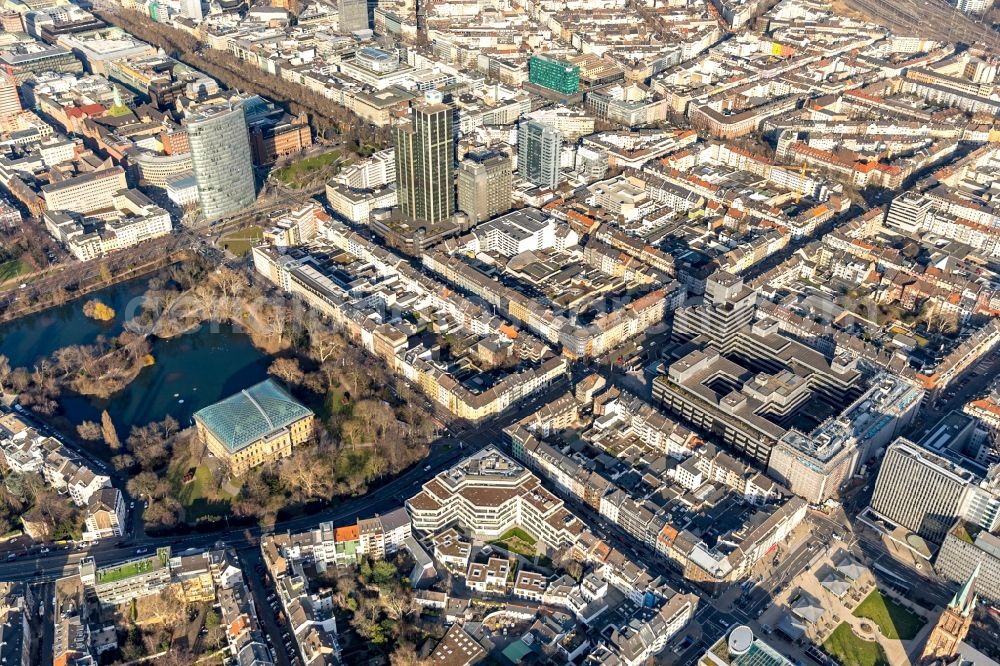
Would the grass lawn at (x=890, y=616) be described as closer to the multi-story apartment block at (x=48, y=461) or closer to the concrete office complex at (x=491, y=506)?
the concrete office complex at (x=491, y=506)

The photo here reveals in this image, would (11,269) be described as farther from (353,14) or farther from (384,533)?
(353,14)

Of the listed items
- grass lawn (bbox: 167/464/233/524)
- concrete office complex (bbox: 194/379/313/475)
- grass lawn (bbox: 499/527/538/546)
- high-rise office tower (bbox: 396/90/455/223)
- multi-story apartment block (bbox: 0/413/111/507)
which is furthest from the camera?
high-rise office tower (bbox: 396/90/455/223)

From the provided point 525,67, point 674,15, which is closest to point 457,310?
point 525,67

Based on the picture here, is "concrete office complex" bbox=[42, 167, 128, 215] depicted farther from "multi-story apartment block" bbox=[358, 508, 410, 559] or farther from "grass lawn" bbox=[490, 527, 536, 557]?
"grass lawn" bbox=[490, 527, 536, 557]

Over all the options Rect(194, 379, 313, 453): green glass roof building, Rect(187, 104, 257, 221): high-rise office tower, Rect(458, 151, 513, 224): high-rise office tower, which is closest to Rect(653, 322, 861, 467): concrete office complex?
Rect(194, 379, 313, 453): green glass roof building

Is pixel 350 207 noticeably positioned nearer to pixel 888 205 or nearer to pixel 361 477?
pixel 361 477

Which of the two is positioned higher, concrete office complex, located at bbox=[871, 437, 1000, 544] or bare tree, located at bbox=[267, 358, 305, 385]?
concrete office complex, located at bbox=[871, 437, 1000, 544]

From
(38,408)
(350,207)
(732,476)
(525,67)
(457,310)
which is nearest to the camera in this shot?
(732,476)
